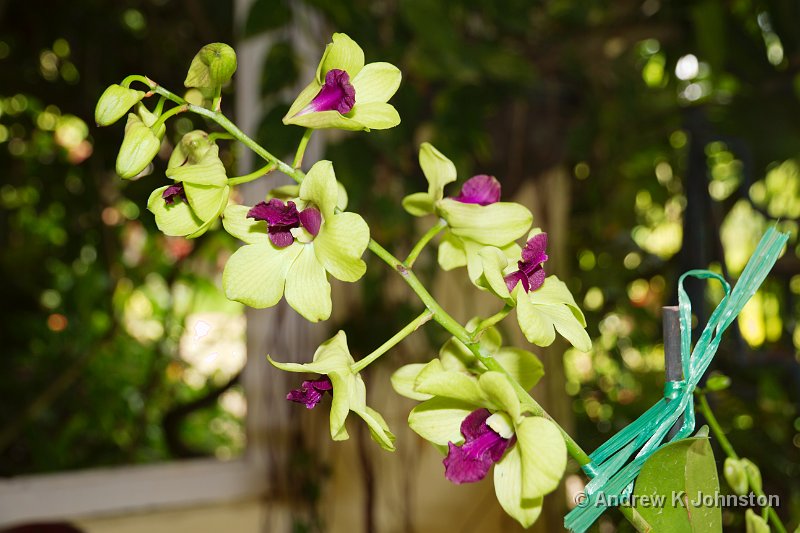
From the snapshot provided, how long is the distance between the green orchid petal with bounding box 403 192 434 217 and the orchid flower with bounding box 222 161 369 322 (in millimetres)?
47

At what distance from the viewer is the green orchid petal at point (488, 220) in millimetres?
255

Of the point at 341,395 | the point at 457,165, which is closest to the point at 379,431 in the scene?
the point at 341,395

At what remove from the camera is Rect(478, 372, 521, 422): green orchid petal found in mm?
208

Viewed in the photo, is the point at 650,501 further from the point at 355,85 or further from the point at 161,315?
the point at 161,315

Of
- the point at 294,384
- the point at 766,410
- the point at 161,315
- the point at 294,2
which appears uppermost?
the point at 294,2

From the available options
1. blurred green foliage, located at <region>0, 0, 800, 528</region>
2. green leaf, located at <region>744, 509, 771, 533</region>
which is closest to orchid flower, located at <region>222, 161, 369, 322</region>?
green leaf, located at <region>744, 509, 771, 533</region>

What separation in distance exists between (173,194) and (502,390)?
12 cm

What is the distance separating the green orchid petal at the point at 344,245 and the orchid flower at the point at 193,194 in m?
0.03

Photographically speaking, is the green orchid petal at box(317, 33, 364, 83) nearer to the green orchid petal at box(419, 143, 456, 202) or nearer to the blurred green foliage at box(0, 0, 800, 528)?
the green orchid petal at box(419, 143, 456, 202)

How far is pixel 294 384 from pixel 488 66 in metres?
0.66

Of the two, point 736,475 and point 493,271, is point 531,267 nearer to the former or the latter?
point 493,271

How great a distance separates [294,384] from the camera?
55.5 inches

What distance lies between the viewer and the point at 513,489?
0.22m

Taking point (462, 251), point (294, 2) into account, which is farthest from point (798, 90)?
point (462, 251)
